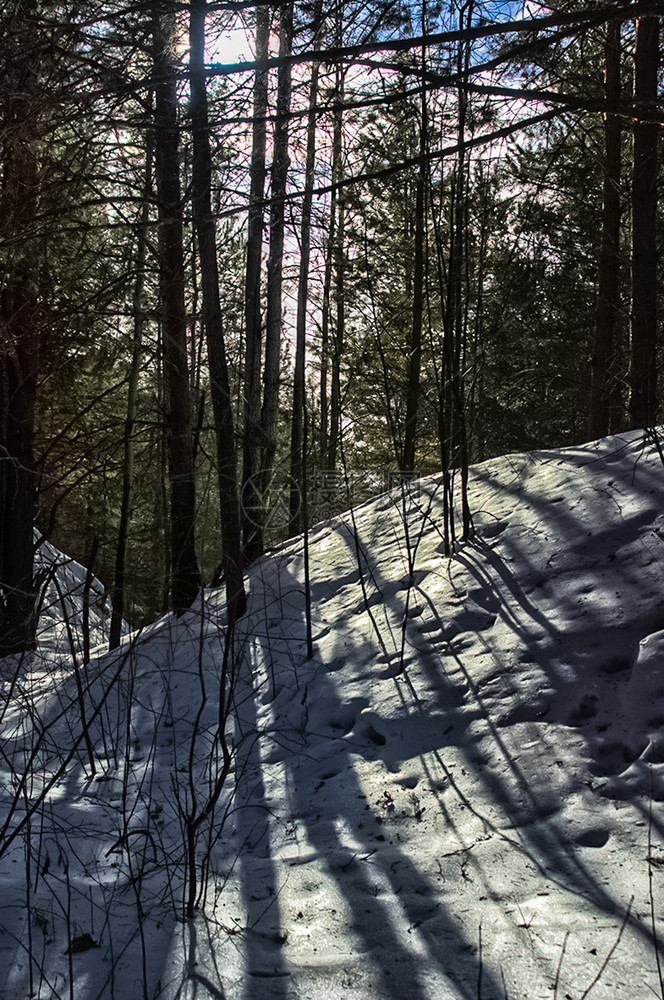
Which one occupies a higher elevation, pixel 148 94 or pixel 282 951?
pixel 148 94

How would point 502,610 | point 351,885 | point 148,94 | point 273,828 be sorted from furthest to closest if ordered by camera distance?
point 148,94
point 502,610
point 273,828
point 351,885

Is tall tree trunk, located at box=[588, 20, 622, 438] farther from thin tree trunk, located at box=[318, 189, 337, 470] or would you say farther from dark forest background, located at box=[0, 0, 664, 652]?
thin tree trunk, located at box=[318, 189, 337, 470]

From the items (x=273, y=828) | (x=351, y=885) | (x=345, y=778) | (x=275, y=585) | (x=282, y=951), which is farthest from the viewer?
(x=275, y=585)

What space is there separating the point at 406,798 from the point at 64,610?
66.6 inches

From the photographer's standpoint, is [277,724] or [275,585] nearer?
[277,724]

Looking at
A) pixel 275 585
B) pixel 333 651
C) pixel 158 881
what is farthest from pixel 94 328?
pixel 158 881

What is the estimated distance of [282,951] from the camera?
2406 mm

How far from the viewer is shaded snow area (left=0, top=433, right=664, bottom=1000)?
7.50 ft

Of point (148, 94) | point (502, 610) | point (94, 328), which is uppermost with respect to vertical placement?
point (148, 94)

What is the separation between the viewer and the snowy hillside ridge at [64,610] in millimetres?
3354

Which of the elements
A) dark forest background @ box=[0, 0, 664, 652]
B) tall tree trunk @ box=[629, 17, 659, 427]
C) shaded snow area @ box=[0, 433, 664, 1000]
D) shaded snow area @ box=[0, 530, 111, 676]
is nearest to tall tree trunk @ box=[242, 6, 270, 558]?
dark forest background @ box=[0, 0, 664, 652]

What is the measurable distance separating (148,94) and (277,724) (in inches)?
285

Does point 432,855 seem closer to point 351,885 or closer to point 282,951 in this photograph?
point 351,885

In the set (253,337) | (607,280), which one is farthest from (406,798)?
(607,280)
